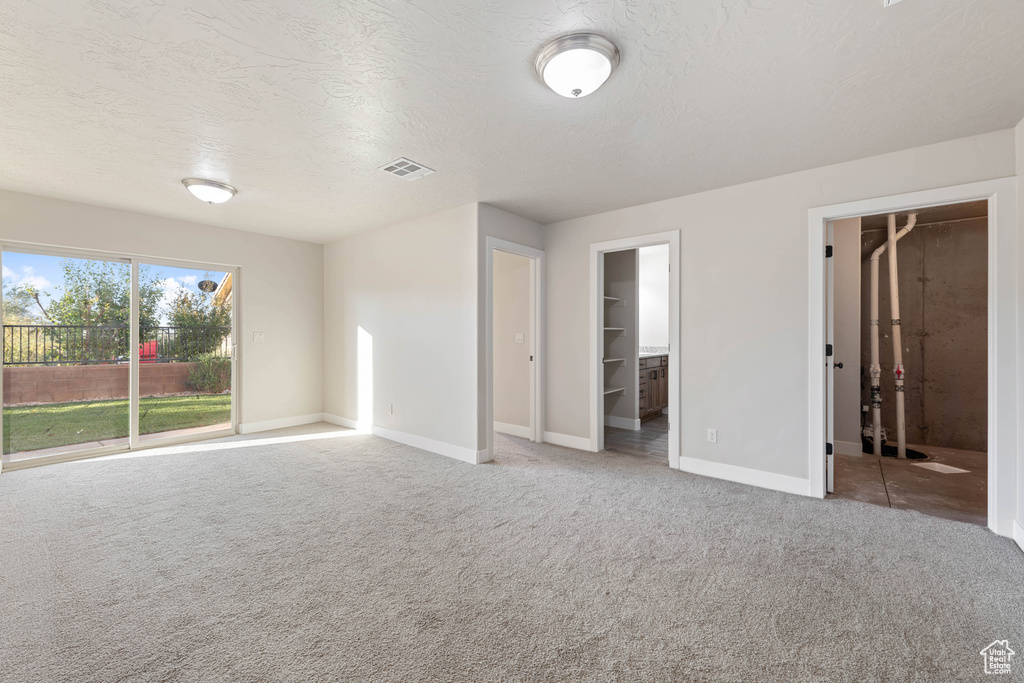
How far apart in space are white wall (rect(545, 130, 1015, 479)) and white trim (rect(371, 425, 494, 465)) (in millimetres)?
1965

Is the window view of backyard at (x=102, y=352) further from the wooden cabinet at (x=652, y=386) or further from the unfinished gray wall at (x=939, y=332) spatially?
the unfinished gray wall at (x=939, y=332)

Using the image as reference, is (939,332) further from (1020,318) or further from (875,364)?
(1020,318)

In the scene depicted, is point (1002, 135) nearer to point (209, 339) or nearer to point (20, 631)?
point (20, 631)

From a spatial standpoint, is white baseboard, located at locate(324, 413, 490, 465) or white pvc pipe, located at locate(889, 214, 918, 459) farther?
white pvc pipe, located at locate(889, 214, 918, 459)

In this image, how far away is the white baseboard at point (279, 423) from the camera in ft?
17.9

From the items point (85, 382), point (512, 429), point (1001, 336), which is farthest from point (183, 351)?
point (1001, 336)

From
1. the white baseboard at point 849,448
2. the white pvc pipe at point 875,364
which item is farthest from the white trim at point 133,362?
the white pvc pipe at point 875,364

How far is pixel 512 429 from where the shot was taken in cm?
532

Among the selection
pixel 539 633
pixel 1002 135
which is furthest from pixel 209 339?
pixel 1002 135

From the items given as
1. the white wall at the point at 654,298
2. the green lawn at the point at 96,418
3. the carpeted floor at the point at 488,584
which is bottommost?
the carpeted floor at the point at 488,584

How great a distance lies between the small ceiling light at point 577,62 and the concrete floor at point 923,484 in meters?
3.39

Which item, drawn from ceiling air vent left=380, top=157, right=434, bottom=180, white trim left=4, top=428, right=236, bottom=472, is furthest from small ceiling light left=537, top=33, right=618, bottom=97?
white trim left=4, top=428, right=236, bottom=472

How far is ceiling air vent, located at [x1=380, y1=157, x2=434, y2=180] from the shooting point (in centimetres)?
316

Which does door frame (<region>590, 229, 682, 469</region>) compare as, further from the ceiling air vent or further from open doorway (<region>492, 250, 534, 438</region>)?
the ceiling air vent
